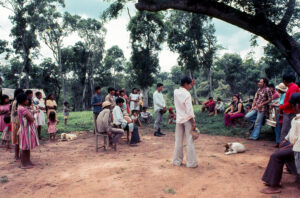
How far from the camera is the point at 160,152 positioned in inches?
239

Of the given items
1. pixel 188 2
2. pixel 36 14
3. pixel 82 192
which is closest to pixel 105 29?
pixel 36 14

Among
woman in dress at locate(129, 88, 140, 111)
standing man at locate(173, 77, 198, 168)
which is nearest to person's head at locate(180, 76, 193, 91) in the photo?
standing man at locate(173, 77, 198, 168)

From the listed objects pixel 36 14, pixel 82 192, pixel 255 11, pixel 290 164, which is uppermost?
pixel 36 14

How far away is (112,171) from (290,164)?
330 centimetres

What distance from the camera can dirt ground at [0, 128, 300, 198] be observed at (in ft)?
11.3

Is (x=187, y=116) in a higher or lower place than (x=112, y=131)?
higher

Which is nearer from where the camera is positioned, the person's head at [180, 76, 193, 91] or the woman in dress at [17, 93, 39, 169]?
the person's head at [180, 76, 193, 91]

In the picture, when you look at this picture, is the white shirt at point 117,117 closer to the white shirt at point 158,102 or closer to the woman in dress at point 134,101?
the white shirt at point 158,102

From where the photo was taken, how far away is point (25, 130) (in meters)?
4.96

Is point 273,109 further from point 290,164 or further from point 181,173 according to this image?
point 181,173

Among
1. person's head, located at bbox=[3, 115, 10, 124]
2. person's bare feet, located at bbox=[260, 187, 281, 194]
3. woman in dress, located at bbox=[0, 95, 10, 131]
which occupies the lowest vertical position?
person's bare feet, located at bbox=[260, 187, 281, 194]

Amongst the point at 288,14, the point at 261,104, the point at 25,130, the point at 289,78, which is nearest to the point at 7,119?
the point at 25,130

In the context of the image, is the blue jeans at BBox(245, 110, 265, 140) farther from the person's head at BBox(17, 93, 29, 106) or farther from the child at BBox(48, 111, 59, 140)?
the child at BBox(48, 111, 59, 140)

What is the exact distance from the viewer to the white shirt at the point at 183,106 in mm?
4523
